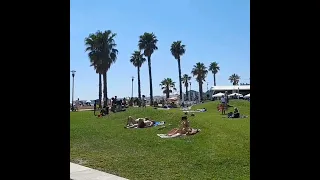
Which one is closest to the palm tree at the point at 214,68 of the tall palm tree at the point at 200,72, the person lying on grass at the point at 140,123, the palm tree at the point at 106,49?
the tall palm tree at the point at 200,72

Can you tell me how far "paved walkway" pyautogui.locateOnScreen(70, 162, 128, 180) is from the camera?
24.4 feet

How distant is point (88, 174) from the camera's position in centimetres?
788

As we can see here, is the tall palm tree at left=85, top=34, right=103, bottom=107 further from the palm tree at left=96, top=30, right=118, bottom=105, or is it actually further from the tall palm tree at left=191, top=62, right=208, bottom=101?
the tall palm tree at left=191, top=62, right=208, bottom=101

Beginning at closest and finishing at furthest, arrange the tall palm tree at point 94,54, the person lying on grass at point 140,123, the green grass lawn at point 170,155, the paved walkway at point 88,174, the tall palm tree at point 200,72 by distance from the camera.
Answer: the paved walkway at point 88,174
the green grass lawn at point 170,155
the person lying on grass at point 140,123
the tall palm tree at point 94,54
the tall palm tree at point 200,72

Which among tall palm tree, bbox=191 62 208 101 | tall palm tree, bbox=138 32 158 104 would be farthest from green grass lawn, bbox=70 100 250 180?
tall palm tree, bbox=191 62 208 101

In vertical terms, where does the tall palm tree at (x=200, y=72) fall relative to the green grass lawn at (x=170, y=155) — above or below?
above

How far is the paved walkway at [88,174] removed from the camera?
745cm

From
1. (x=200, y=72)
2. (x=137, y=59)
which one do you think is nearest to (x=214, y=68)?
(x=200, y=72)

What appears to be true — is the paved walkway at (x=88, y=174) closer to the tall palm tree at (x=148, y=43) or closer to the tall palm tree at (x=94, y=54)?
the tall palm tree at (x=94, y=54)

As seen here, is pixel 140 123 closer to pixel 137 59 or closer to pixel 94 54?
pixel 94 54

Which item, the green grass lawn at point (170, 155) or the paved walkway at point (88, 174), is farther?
the green grass lawn at point (170, 155)
